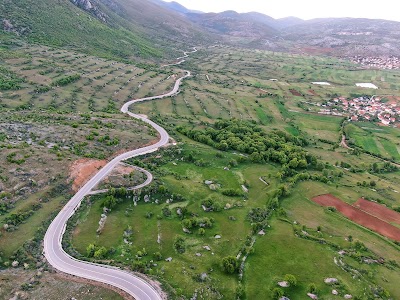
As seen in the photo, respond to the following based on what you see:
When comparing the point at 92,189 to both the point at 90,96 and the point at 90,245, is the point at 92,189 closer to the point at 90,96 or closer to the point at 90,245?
the point at 90,245

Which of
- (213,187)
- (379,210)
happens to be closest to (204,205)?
(213,187)

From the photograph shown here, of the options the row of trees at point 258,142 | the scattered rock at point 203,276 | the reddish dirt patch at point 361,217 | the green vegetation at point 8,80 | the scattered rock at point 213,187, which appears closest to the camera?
the scattered rock at point 203,276

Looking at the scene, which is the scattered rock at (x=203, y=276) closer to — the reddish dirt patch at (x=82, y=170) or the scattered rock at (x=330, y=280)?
the scattered rock at (x=330, y=280)

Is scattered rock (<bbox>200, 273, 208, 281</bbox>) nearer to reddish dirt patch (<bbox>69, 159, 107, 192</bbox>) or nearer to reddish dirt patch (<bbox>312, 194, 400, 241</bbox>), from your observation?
reddish dirt patch (<bbox>69, 159, 107, 192</bbox>)

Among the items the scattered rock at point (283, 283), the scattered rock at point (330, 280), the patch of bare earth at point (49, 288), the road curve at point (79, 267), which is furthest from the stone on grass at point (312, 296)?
the patch of bare earth at point (49, 288)

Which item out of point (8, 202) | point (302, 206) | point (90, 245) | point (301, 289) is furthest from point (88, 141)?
point (301, 289)
